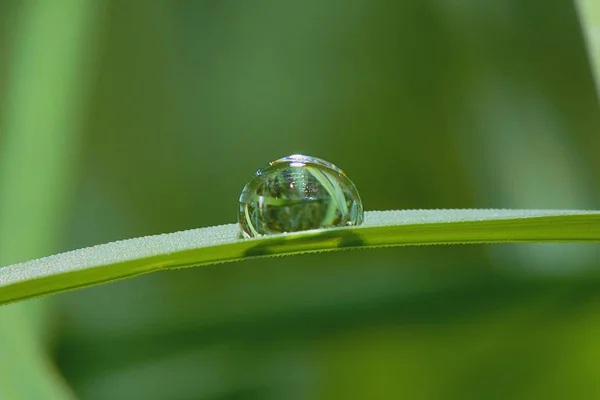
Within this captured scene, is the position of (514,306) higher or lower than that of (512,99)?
lower

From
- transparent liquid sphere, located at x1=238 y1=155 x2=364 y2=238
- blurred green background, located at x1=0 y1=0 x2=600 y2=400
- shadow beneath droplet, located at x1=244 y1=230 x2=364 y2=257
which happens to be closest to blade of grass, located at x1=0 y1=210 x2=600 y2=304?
shadow beneath droplet, located at x1=244 y1=230 x2=364 y2=257

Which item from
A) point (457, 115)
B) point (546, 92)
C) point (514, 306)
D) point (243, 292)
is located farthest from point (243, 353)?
point (546, 92)

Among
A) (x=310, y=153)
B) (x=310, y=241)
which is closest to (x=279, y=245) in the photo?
(x=310, y=241)

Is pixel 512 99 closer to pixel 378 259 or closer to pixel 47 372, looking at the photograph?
pixel 378 259

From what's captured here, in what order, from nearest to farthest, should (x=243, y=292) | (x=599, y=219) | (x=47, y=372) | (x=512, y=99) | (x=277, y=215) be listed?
1. (x=599, y=219)
2. (x=277, y=215)
3. (x=47, y=372)
4. (x=243, y=292)
5. (x=512, y=99)

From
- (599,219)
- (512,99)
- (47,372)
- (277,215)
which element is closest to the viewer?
(599,219)

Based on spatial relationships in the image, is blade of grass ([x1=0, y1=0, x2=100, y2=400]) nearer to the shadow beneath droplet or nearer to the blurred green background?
the blurred green background
